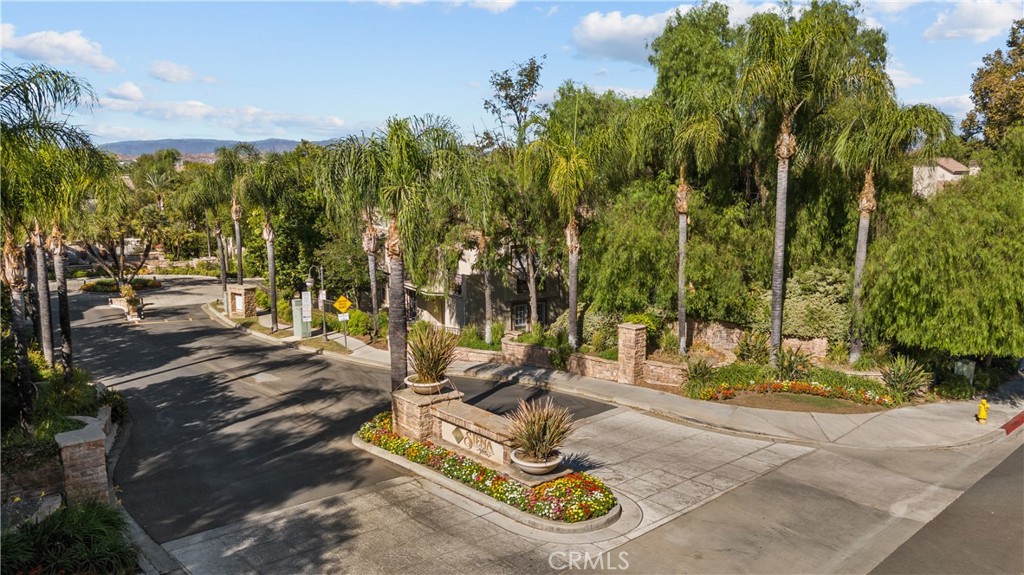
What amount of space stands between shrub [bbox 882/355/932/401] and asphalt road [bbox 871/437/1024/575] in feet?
19.8

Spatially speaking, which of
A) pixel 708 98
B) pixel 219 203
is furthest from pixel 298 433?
pixel 219 203

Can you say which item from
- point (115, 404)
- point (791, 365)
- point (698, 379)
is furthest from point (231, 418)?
point (791, 365)

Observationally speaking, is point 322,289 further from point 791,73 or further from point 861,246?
point 861,246

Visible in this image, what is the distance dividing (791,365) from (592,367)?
21.8 ft

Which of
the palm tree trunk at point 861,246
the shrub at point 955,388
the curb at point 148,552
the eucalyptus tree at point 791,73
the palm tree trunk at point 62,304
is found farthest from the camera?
the shrub at point 955,388

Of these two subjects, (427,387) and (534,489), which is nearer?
(534,489)

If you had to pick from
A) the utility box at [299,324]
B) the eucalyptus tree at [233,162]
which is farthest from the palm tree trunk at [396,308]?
the eucalyptus tree at [233,162]

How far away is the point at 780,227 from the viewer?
21.3 meters

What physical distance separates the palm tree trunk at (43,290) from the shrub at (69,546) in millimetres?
10024

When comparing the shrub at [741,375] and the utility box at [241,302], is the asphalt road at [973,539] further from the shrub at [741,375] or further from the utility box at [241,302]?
the utility box at [241,302]

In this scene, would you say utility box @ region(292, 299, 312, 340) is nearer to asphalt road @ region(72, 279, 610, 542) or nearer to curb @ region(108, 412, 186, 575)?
asphalt road @ region(72, 279, 610, 542)

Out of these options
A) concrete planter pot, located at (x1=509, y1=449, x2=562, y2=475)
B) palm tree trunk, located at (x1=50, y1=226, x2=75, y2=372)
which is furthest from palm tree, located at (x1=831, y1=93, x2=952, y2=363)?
palm tree trunk, located at (x1=50, y1=226, x2=75, y2=372)

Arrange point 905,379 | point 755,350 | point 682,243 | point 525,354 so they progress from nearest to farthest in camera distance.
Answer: point 905,379 < point 755,350 < point 682,243 < point 525,354

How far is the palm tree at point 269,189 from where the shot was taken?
31922 millimetres
